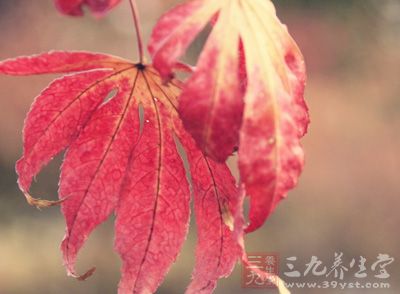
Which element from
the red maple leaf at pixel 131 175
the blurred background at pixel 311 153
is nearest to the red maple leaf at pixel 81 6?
the red maple leaf at pixel 131 175

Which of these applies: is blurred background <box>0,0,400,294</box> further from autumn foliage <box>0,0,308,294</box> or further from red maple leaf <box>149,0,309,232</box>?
red maple leaf <box>149,0,309,232</box>

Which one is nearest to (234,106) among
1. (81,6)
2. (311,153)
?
(81,6)

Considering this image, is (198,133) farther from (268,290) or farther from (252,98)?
(268,290)

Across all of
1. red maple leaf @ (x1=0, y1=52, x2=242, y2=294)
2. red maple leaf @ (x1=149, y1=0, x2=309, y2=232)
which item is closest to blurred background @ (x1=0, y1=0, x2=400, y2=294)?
red maple leaf @ (x1=0, y1=52, x2=242, y2=294)

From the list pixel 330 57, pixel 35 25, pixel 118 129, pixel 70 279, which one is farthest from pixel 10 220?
pixel 118 129

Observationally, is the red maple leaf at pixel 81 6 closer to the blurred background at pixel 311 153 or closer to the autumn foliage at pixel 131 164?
the autumn foliage at pixel 131 164

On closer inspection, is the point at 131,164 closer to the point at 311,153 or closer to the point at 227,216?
the point at 227,216
